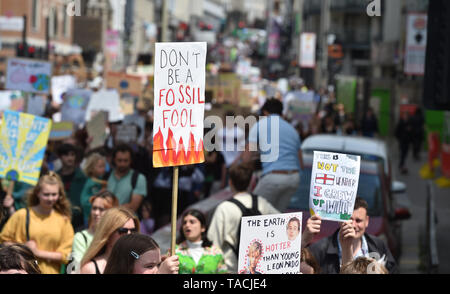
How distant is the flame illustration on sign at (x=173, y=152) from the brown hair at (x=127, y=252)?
0.57m

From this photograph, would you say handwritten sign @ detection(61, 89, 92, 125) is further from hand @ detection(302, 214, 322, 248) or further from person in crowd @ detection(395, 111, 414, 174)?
person in crowd @ detection(395, 111, 414, 174)

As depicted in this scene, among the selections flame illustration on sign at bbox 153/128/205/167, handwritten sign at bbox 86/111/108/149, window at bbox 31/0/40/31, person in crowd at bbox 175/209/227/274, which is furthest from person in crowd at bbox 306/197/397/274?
window at bbox 31/0/40/31

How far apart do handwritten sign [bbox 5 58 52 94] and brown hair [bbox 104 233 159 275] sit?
8.81 metres

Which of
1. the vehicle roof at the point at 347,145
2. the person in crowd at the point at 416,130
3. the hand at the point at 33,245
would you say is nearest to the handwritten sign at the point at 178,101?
the hand at the point at 33,245

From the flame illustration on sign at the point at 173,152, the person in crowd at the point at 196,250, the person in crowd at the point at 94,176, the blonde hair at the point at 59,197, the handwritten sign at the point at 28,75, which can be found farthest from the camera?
the handwritten sign at the point at 28,75

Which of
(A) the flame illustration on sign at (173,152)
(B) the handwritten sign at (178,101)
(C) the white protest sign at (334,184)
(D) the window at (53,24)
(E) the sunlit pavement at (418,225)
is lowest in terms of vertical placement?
(E) the sunlit pavement at (418,225)

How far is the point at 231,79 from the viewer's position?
23.1 meters

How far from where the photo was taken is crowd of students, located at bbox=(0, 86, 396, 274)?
458 centimetres

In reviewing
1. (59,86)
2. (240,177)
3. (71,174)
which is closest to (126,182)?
(71,174)

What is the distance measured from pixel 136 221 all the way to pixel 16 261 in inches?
61.8

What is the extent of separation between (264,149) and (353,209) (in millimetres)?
3793

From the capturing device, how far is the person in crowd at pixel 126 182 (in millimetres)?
8734

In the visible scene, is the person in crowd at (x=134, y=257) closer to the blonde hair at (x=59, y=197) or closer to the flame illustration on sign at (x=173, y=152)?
the flame illustration on sign at (x=173, y=152)

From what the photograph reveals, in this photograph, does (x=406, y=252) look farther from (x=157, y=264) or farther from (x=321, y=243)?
(x=157, y=264)
